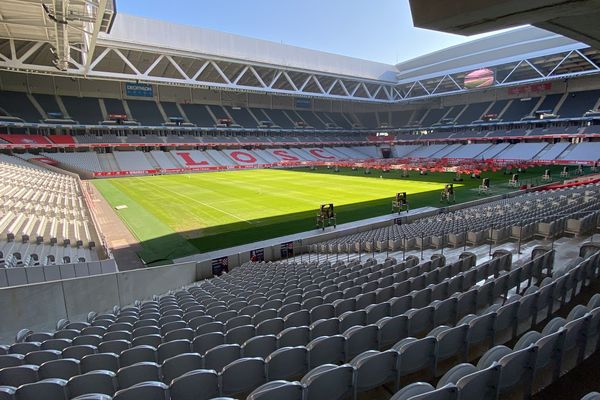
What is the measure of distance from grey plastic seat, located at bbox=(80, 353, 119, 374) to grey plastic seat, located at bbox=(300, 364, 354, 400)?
8.65ft

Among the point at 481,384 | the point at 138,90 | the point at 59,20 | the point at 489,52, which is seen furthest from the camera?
the point at 138,90

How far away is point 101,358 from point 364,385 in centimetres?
315

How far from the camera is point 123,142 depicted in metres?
55.8

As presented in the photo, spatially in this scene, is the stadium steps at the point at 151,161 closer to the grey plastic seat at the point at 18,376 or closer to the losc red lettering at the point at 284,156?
the losc red lettering at the point at 284,156

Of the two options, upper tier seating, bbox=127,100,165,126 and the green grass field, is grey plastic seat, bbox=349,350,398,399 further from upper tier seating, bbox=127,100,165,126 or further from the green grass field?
upper tier seating, bbox=127,100,165,126

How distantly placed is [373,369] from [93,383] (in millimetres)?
2732

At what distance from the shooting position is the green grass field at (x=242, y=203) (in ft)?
63.3

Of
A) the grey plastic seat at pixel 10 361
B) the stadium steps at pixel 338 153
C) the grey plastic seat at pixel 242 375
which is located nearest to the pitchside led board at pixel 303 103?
the stadium steps at pixel 338 153

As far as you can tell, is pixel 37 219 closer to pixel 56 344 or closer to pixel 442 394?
pixel 56 344

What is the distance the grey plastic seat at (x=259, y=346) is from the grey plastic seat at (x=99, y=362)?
1585 mm

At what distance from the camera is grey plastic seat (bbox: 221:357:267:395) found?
3.34 metres

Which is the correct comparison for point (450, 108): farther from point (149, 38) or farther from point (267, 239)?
point (267, 239)

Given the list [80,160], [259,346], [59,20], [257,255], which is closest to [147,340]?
[259,346]

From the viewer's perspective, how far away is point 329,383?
300 centimetres
